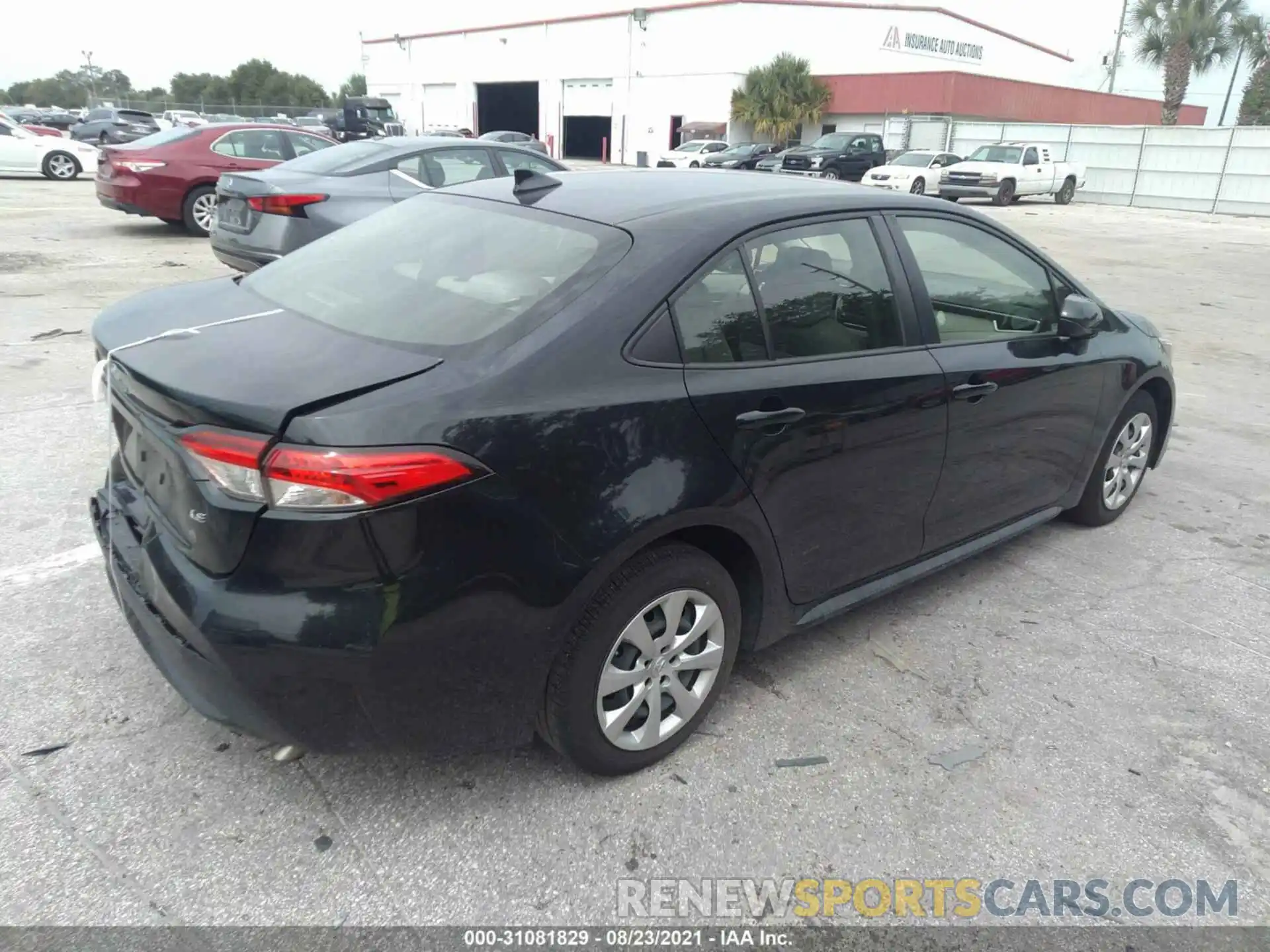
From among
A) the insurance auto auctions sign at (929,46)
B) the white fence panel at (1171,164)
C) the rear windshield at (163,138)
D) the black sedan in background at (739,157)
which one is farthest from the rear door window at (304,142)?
the insurance auto auctions sign at (929,46)

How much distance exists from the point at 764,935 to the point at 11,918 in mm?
1757

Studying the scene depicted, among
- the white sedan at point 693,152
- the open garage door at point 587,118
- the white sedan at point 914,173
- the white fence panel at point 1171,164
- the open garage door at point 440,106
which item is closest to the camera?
the white sedan at point 914,173

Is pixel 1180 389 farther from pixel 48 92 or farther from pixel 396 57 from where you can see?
pixel 48 92

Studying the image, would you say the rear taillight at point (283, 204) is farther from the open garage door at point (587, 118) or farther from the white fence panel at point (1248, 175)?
the open garage door at point (587, 118)

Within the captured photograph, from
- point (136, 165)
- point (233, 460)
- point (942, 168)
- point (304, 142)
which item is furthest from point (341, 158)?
point (942, 168)

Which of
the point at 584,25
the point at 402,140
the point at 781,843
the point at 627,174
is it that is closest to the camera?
the point at 781,843

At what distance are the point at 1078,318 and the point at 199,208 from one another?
11719mm

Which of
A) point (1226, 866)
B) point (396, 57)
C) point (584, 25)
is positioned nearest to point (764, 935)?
point (1226, 866)

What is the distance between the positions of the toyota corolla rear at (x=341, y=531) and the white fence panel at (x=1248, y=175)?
1287 inches

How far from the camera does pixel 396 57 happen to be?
6462cm

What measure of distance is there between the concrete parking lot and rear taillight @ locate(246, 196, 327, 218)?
3.97 meters

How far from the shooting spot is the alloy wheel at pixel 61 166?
1989 centimetres

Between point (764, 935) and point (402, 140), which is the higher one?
point (402, 140)

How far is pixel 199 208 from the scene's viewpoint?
12.1 meters
